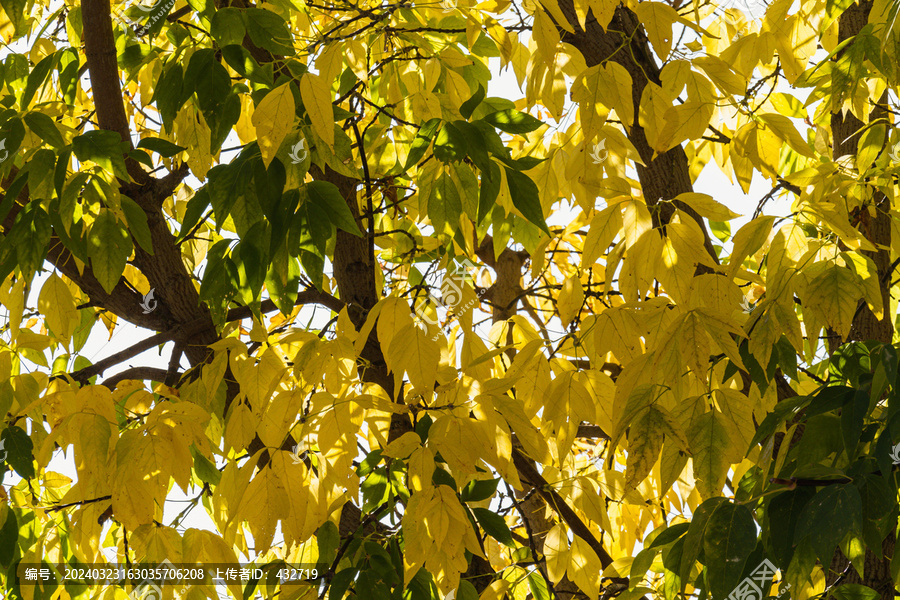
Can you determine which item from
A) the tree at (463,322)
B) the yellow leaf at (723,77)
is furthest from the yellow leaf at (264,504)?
the yellow leaf at (723,77)

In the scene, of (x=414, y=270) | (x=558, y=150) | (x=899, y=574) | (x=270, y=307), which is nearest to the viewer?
(x=899, y=574)

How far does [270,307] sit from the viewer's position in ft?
5.68

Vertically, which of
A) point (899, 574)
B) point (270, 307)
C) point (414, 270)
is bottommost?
point (899, 574)

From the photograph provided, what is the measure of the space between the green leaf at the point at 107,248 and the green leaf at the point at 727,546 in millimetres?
1075

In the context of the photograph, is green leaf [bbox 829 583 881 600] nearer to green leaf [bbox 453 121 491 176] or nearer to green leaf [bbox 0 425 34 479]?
green leaf [bbox 453 121 491 176]

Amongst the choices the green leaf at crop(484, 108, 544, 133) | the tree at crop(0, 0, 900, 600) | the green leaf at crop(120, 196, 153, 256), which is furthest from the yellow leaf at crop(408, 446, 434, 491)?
the green leaf at crop(120, 196, 153, 256)

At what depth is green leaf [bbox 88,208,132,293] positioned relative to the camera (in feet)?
4.40

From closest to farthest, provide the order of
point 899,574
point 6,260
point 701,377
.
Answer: point 899,574 → point 701,377 → point 6,260

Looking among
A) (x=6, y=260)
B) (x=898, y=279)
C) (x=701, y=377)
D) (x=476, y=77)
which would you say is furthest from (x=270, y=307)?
(x=898, y=279)

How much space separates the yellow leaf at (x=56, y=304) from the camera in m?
1.48

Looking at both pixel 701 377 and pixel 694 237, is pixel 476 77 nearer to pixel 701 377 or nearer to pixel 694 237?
pixel 694 237

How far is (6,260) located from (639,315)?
1.10m

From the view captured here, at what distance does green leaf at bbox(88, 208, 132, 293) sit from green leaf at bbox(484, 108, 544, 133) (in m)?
0.70

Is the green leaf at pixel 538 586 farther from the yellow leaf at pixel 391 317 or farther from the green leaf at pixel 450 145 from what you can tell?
the green leaf at pixel 450 145
